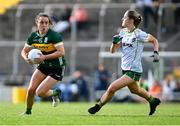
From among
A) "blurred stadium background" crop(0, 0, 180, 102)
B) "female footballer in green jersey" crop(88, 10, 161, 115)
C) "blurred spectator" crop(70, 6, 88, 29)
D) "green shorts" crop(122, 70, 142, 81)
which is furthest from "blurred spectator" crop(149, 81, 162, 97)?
"green shorts" crop(122, 70, 142, 81)

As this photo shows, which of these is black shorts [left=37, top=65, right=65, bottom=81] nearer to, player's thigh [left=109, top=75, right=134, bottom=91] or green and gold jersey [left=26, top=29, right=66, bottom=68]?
green and gold jersey [left=26, top=29, right=66, bottom=68]

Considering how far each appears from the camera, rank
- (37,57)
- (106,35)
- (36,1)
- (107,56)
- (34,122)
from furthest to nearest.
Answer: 1. (36,1)
2. (106,35)
3. (107,56)
4. (37,57)
5. (34,122)

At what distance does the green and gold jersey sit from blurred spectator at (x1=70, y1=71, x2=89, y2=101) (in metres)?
16.2

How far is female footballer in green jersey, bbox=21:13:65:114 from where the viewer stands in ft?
54.7

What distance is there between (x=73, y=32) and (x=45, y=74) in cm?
1877

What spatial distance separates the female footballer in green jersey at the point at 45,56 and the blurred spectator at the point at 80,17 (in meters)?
18.7

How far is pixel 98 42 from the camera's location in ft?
115

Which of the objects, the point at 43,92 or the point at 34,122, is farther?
the point at 43,92

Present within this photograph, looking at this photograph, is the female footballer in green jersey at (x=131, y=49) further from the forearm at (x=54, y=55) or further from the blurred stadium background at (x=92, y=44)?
the blurred stadium background at (x=92, y=44)

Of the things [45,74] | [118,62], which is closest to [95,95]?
[118,62]

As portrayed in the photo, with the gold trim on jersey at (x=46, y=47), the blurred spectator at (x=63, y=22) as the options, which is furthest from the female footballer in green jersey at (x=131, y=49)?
the blurred spectator at (x=63, y=22)

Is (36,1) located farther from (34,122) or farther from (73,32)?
(34,122)

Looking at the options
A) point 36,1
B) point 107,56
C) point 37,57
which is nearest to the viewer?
point 37,57

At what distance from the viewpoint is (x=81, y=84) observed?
33688 millimetres
